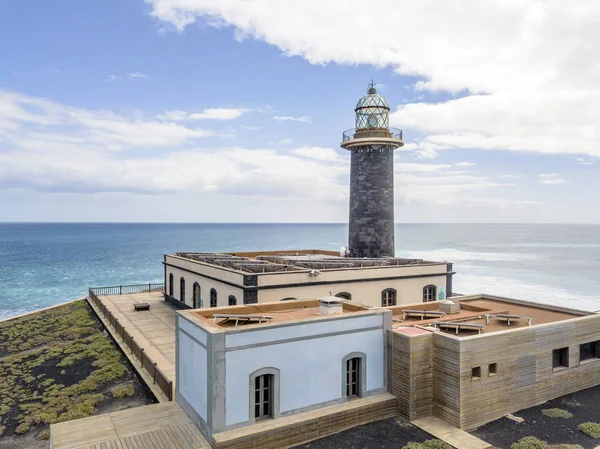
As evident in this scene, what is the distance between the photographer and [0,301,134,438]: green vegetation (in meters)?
16.9

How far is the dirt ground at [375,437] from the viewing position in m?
13.8

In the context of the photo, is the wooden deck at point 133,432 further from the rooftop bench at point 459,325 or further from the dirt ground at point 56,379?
the rooftop bench at point 459,325

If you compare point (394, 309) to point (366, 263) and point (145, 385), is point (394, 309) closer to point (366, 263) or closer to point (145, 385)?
point (366, 263)

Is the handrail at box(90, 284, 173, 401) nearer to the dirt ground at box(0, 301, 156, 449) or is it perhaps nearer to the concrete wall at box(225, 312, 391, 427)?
the dirt ground at box(0, 301, 156, 449)

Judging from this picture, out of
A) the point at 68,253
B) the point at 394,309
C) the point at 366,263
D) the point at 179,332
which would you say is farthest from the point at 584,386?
the point at 68,253

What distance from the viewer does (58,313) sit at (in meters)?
34.9

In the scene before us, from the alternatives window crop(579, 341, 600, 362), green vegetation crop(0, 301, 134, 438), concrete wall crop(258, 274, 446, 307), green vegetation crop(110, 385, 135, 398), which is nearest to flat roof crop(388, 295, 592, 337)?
window crop(579, 341, 600, 362)

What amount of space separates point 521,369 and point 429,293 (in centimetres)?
1259

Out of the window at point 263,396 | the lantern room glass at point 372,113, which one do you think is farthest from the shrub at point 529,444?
the lantern room glass at point 372,113

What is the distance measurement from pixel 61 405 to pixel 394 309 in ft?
47.0

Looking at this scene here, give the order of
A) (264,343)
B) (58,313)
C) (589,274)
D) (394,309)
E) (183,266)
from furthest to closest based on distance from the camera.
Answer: (589,274) < (58,313) < (183,266) < (394,309) < (264,343)

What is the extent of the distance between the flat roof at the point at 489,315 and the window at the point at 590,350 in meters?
1.25

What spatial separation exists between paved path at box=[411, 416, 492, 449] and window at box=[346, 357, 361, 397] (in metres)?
2.21

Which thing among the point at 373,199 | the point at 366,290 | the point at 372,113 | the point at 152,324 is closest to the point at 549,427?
the point at 366,290
